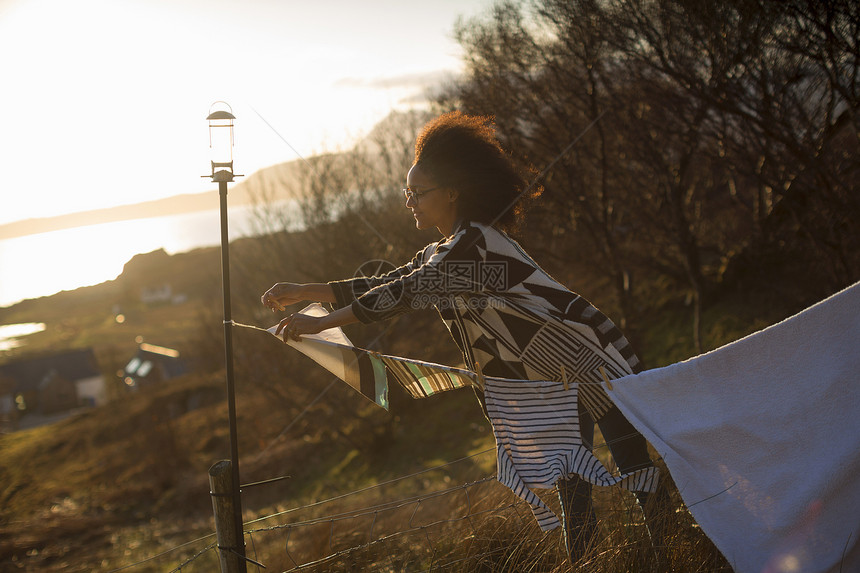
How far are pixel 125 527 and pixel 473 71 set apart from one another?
17811 mm

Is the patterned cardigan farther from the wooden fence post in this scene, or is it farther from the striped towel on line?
the wooden fence post

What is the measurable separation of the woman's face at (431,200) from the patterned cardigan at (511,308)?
A: 139 millimetres

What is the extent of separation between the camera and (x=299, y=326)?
7.85 feet

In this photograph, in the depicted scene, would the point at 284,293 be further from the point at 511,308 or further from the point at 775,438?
the point at 775,438

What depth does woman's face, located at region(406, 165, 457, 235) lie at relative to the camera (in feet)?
7.96

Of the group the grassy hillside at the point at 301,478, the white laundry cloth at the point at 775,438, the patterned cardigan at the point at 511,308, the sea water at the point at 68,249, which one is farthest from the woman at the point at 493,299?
the sea water at the point at 68,249

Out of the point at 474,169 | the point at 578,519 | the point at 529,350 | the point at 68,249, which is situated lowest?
the point at 578,519

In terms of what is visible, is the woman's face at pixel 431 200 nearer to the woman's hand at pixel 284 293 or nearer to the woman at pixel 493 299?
the woman at pixel 493 299

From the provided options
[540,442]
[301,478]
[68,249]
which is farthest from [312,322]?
[68,249]

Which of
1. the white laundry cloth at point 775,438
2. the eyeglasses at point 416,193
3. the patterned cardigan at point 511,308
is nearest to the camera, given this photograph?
the white laundry cloth at point 775,438

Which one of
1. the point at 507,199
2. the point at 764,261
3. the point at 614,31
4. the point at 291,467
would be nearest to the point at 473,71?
the point at 614,31

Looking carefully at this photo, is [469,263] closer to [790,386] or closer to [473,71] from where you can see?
[790,386]

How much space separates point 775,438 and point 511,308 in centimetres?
94

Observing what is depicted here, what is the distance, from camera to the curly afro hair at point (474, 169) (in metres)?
2.39
